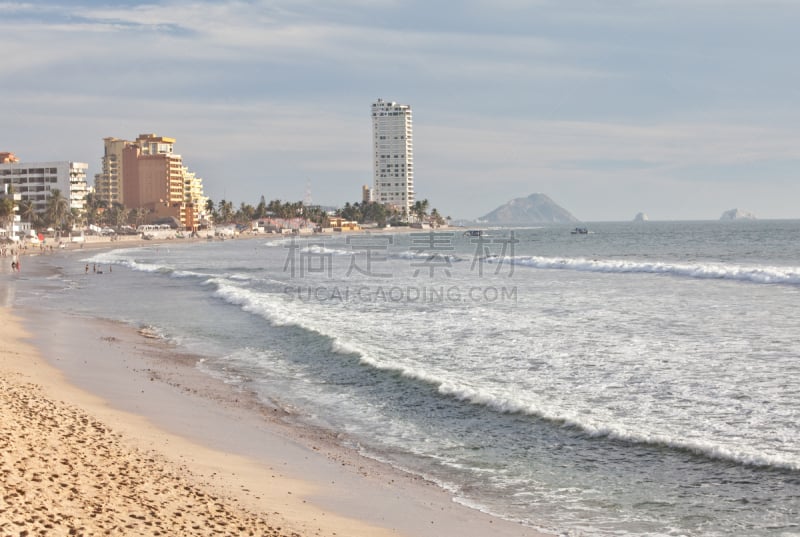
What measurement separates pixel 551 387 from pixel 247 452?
22.5ft

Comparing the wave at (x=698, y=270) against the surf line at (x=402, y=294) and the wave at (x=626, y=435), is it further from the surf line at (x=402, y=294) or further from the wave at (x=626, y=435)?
the wave at (x=626, y=435)

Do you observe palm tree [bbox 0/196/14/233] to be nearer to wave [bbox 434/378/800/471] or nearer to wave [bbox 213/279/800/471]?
wave [bbox 213/279/800/471]

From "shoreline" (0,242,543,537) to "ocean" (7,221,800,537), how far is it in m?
0.55

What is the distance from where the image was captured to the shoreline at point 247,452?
896cm

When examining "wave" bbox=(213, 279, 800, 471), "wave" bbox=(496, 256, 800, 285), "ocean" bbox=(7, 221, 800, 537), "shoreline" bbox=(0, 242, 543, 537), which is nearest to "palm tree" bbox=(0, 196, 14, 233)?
"wave" bbox=(496, 256, 800, 285)

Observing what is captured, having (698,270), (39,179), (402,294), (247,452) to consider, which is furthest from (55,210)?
(247,452)

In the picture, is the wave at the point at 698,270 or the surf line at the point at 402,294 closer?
the surf line at the point at 402,294

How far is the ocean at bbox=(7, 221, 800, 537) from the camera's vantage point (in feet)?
32.9

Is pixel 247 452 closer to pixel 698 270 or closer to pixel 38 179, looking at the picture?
pixel 698 270

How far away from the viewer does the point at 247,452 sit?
11.7 metres

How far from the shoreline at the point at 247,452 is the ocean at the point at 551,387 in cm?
55

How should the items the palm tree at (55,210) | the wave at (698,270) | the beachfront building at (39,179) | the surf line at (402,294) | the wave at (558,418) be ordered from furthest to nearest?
the beachfront building at (39,179)
the palm tree at (55,210)
the wave at (698,270)
the surf line at (402,294)
the wave at (558,418)

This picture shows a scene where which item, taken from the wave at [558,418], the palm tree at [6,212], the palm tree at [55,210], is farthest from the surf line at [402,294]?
the palm tree at [55,210]

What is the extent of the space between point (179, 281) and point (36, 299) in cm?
1293
